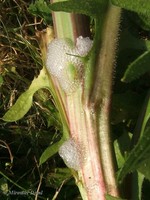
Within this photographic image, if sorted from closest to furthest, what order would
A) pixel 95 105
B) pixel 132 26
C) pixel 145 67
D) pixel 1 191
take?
pixel 145 67 → pixel 95 105 → pixel 132 26 → pixel 1 191

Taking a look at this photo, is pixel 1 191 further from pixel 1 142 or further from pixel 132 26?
pixel 132 26

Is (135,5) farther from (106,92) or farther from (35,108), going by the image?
(35,108)

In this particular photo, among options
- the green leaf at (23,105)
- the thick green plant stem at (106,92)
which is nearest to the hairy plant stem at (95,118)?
the thick green plant stem at (106,92)

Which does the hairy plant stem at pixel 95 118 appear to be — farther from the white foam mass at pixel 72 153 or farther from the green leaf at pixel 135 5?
the green leaf at pixel 135 5

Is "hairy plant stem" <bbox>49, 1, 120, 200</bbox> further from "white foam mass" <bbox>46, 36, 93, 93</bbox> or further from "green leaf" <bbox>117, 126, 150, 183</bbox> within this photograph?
"green leaf" <bbox>117, 126, 150, 183</bbox>

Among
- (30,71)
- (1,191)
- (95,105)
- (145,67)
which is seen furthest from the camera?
(30,71)

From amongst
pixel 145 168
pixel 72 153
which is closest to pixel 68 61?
pixel 72 153

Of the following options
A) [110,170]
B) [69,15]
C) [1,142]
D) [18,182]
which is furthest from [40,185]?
[69,15]
